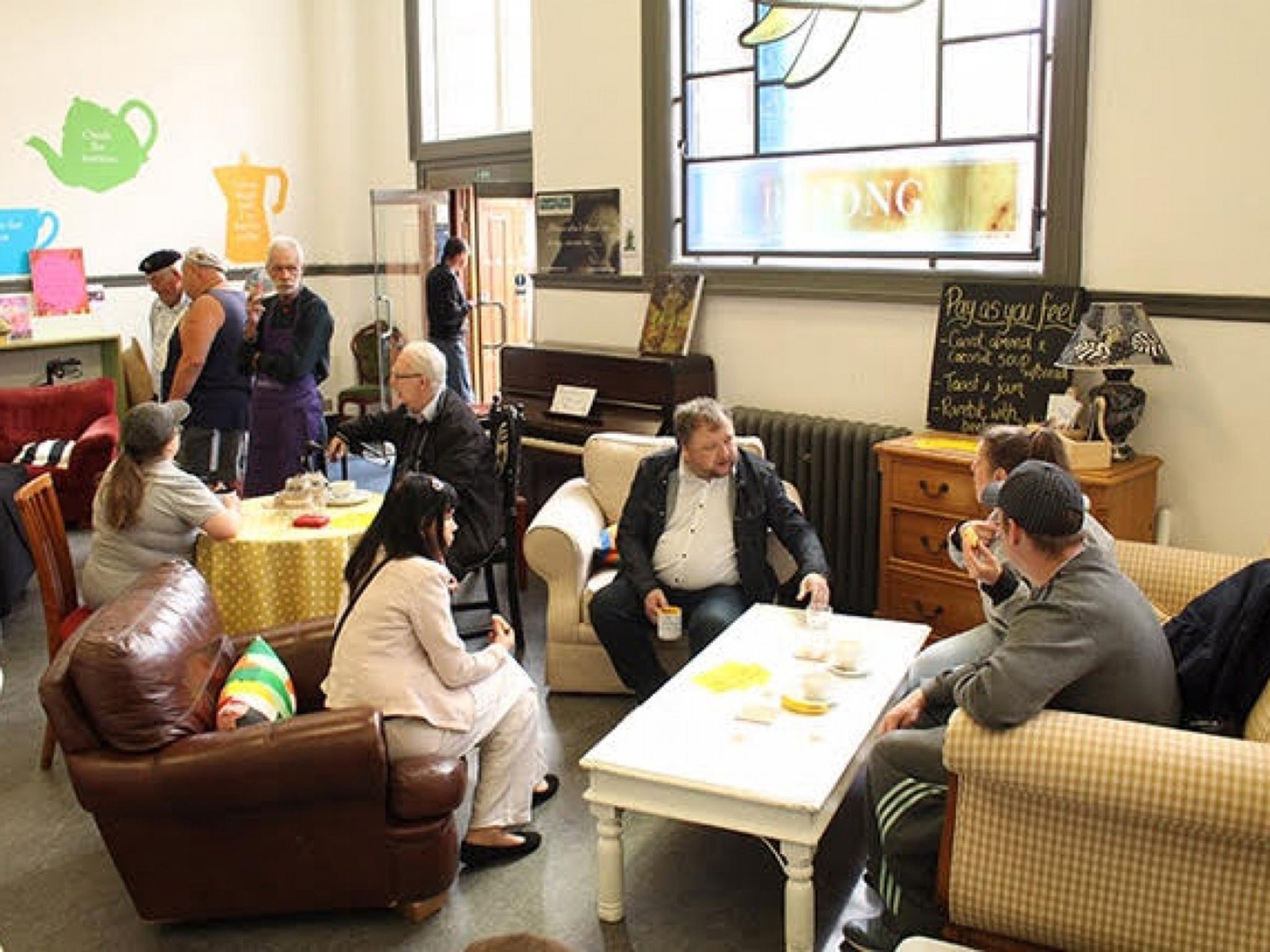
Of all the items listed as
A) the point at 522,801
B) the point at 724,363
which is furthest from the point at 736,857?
the point at 724,363

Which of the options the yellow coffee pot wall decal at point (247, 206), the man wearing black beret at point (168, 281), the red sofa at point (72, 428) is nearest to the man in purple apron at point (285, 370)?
the man wearing black beret at point (168, 281)

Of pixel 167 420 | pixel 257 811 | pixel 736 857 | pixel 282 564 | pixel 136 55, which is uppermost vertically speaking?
pixel 136 55

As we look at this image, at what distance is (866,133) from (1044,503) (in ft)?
9.27

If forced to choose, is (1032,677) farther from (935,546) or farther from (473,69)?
(473,69)

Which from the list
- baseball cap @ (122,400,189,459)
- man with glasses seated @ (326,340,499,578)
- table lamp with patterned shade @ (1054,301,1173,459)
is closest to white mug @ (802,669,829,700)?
table lamp with patterned shade @ (1054,301,1173,459)

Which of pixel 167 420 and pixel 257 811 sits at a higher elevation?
pixel 167 420

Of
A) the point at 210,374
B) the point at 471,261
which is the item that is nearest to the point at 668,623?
the point at 210,374

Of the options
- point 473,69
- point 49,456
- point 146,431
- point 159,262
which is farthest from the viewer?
point 473,69

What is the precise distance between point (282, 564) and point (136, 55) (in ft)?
16.9

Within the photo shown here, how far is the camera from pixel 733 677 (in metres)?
3.30

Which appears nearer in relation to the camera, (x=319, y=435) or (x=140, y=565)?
(x=140, y=565)

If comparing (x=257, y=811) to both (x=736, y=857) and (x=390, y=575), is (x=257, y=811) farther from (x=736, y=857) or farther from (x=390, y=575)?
(x=736, y=857)

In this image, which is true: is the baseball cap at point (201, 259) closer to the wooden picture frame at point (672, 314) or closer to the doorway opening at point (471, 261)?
the wooden picture frame at point (672, 314)

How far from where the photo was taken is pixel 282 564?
4.01 metres
